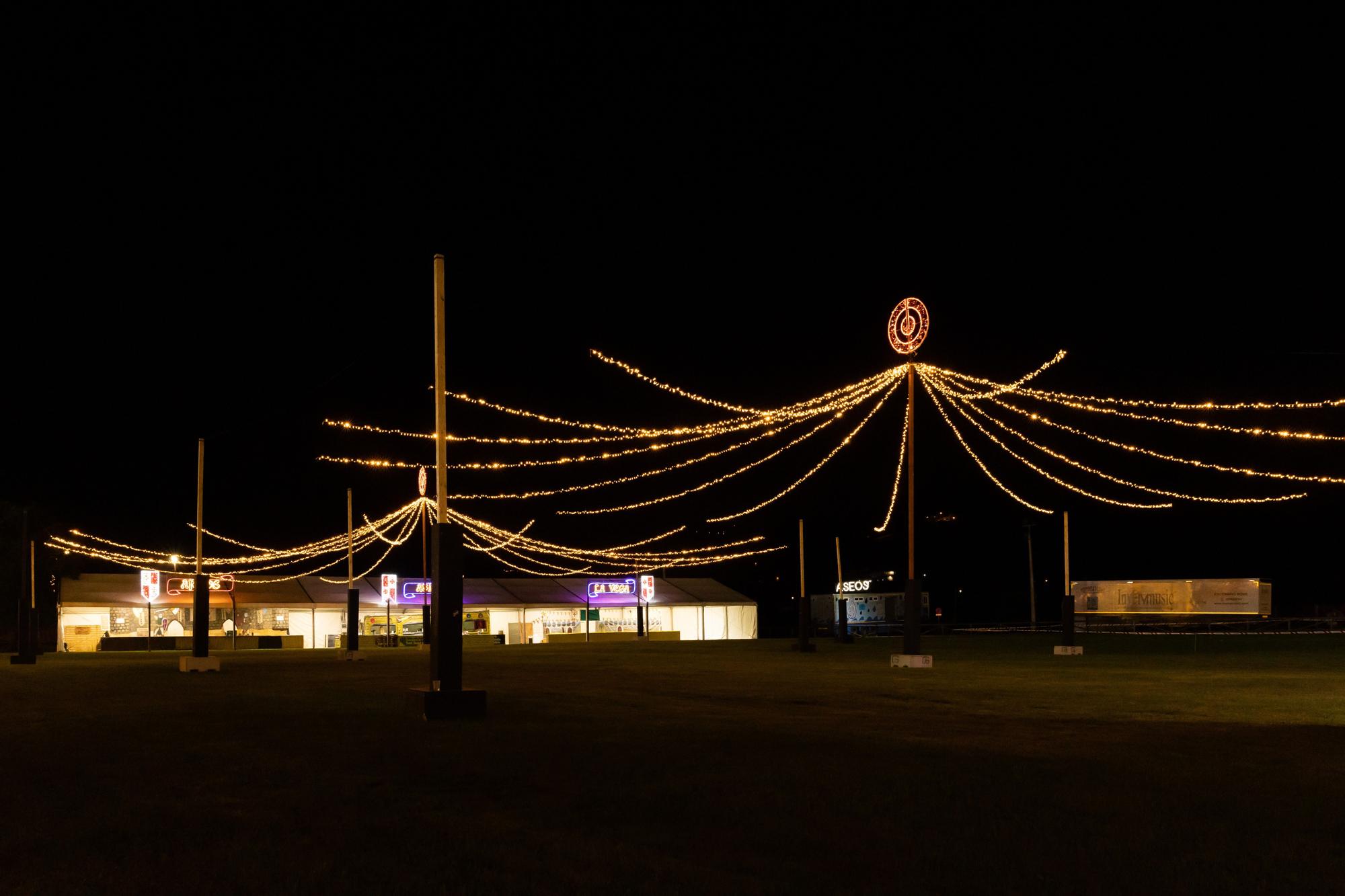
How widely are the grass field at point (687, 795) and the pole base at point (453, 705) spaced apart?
22 centimetres

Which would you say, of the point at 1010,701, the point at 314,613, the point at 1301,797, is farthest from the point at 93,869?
the point at 314,613

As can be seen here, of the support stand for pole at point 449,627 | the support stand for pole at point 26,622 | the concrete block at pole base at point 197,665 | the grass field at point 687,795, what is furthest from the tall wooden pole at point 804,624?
the support stand for pole at point 449,627

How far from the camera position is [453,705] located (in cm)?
1344

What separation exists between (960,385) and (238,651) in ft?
106

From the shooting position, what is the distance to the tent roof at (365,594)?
174ft

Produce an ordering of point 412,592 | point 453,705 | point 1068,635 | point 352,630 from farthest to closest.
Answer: point 412,592 < point 352,630 < point 1068,635 < point 453,705

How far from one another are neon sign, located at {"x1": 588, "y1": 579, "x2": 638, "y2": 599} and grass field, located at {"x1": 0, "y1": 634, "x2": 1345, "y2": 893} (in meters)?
44.9

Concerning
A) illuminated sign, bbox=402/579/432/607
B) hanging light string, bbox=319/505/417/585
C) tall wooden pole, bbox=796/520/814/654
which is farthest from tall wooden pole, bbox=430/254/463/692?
illuminated sign, bbox=402/579/432/607

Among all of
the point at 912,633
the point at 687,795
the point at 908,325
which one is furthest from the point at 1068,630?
the point at 687,795

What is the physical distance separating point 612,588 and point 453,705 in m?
49.6

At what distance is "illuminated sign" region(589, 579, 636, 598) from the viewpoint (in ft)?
204

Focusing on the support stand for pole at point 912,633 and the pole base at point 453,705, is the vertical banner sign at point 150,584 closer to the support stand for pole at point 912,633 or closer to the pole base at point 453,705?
the support stand for pole at point 912,633

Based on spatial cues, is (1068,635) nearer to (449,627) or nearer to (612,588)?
(449,627)

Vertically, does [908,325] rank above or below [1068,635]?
above
